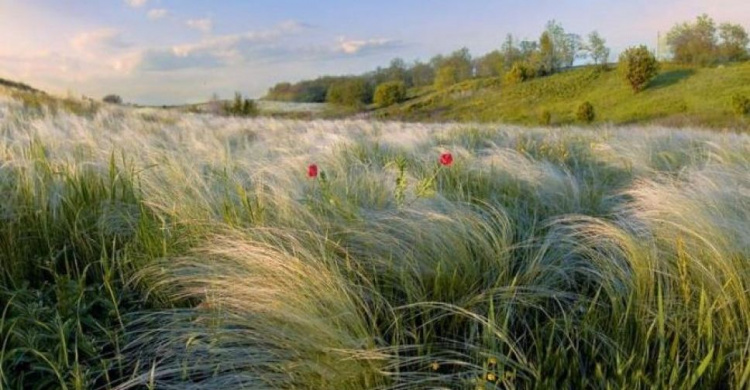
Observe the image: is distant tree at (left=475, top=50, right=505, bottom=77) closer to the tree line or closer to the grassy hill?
the tree line

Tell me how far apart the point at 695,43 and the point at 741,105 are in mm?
31075

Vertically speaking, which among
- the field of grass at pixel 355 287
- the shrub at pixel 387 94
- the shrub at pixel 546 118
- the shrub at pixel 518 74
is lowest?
the field of grass at pixel 355 287

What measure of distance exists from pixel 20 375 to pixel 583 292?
169cm

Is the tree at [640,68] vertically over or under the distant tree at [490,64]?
under

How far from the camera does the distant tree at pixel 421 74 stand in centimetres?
7506

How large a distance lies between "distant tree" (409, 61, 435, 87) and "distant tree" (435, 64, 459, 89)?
7079mm

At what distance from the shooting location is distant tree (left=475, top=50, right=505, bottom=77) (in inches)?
2712

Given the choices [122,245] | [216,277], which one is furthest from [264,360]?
[122,245]

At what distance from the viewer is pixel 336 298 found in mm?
1372

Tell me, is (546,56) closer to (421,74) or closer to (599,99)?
(599,99)

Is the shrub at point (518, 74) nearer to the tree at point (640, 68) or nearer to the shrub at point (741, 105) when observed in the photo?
the tree at point (640, 68)

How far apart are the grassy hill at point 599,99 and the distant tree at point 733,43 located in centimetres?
809

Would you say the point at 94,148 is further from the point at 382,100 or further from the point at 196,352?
the point at 382,100

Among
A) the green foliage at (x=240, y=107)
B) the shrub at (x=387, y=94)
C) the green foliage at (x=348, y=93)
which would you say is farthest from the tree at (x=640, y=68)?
the green foliage at (x=240, y=107)
